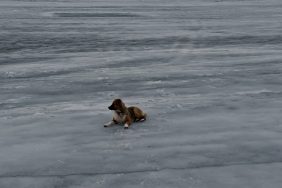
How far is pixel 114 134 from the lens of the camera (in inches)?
331

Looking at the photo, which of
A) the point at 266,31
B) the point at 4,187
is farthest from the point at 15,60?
the point at 266,31

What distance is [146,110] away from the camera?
1006 cm

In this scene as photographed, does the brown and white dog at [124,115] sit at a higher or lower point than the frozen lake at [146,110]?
higher

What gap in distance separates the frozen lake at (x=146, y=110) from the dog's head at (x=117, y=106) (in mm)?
378

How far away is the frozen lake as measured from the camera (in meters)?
6.73

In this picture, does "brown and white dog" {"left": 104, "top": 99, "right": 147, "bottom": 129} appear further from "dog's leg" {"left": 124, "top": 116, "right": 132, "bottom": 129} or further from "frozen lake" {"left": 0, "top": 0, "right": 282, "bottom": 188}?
"frozen lake" {"left": 0, "top": 0, "right": 282, "bottom": 188}

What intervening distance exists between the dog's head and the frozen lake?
1.24 feet

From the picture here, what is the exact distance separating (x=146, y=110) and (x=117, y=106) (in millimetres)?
1617

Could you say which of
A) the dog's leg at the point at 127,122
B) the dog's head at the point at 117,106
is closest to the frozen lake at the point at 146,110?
the dog's leg at the point at 127,122

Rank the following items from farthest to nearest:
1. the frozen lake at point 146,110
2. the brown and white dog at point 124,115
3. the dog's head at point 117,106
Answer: the brown and white dog at point 124,115
the dog's head at point 117,106
the frozen lake at point 146,110

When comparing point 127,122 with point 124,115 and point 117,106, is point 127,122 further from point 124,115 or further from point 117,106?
point 117,106

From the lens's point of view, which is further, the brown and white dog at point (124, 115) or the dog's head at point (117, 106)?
the brown and white dog at point (124, 115)

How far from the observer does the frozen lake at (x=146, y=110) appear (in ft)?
22.1

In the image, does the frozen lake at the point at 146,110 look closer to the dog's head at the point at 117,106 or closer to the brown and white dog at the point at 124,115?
the brown and white dog at the point at 124,115
